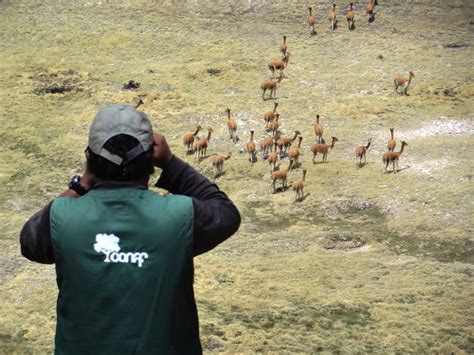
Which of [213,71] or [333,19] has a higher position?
[333,19]

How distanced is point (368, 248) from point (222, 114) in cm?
1177

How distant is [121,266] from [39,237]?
1.85 feet

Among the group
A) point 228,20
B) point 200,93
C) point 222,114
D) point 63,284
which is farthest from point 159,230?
point 228,20

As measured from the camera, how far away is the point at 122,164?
4.95 meters

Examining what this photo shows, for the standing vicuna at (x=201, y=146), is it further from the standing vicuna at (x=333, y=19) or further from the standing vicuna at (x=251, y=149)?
the standing vicuna at (x=333, y=19)

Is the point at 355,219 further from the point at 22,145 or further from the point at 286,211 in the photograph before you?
the point at 22,145

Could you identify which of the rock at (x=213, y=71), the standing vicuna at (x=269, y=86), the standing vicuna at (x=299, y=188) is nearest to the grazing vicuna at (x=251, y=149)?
the standing vicuna at (x=299, y=188)

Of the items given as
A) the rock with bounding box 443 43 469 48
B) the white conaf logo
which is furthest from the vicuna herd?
the white conaf logo

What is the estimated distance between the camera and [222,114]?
1198 inches

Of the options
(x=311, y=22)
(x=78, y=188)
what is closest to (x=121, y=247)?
(x=78, y=188)

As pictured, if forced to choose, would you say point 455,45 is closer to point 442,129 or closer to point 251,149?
point 442,129

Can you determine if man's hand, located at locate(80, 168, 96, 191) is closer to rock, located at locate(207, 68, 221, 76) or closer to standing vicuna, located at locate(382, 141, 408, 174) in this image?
standing vicuna, located at locate(382, 141, 408, 174)

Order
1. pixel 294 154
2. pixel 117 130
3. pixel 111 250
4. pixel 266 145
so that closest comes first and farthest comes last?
pixel 111 250
pixel 117 130
pixel 294 154
pixel 266 145

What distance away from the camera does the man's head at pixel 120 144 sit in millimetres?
4938
